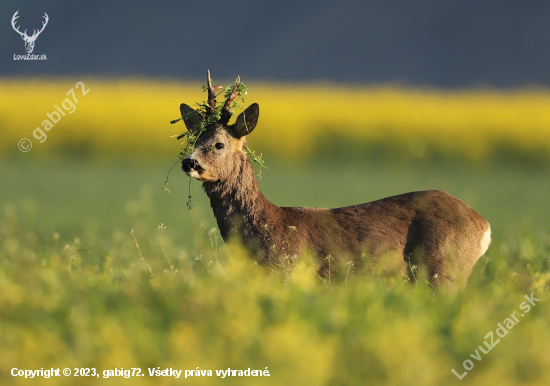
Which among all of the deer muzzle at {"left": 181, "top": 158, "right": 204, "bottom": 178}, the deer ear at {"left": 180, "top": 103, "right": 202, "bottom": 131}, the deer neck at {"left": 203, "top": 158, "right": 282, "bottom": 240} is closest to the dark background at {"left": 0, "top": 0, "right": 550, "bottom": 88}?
the deer ear at {"left": 180, "top": 103, "right": 202, "bottom": 131}

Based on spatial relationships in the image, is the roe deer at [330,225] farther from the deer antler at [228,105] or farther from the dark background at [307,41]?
the dark background at [307,41]

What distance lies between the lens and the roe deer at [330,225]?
6.32 m

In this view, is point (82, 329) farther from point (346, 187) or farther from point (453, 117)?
point (453, 117)

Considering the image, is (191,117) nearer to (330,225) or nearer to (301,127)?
(330,225)

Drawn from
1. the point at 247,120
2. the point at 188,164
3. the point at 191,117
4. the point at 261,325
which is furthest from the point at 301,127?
the point at 261,325

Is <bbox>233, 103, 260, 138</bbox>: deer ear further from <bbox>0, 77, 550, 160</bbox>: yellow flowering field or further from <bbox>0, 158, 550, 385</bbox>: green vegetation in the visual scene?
<bbox>0, 77, 550, 160</bbox>: yellow flowering field

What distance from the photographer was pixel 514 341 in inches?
163

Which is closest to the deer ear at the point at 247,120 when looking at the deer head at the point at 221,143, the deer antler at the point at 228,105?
the deer head at the point at 221,143

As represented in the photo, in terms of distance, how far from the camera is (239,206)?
6.47 m

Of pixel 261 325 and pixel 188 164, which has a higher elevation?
pixel 188 164

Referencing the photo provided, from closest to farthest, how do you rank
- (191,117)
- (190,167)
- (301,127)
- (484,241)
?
1. (190,167)
2. (484,241)
3. (191,117)
4. (301,127)

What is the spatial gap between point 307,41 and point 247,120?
49.3 m

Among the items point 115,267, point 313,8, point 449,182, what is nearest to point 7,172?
point 449,182

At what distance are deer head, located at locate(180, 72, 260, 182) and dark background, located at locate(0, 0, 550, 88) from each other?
47.6 metres
